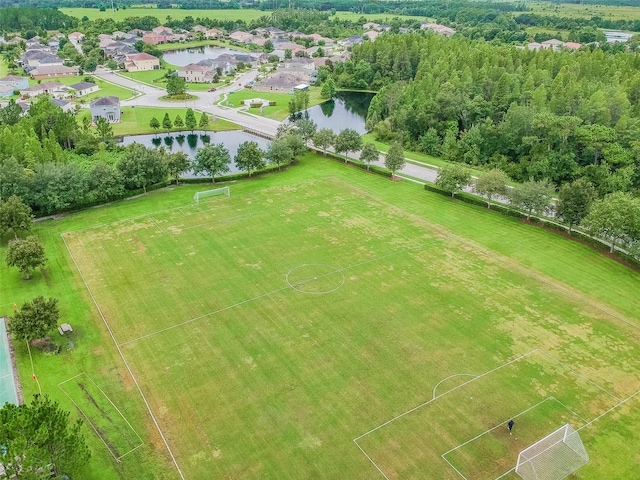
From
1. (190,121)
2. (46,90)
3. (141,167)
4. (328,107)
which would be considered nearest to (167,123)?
(190,121)

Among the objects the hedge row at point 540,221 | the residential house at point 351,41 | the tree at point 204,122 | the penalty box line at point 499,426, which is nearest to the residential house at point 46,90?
the tree at point 204,122

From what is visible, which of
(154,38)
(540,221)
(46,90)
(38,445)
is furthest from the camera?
(154,38)

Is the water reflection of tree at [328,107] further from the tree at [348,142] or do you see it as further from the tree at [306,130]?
the tree at [348,142]

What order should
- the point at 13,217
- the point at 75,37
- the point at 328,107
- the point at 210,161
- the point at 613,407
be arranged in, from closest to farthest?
the point at 613,407 → the point at 13,217 → the point at 210,161 → the point at 328,107 → the point at 75,37

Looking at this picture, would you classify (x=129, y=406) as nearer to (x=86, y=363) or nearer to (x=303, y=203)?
(x=86, y=363)

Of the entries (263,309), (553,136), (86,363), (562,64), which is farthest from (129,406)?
(562,64)

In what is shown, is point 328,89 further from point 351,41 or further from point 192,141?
point 351,41
